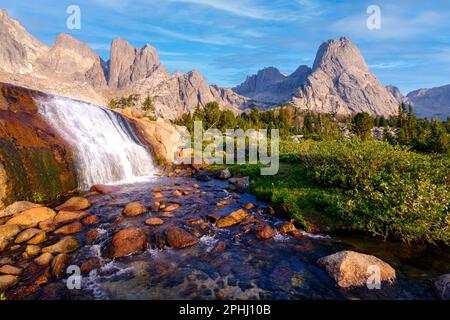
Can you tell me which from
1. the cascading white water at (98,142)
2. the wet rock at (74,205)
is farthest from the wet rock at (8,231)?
the cascading white water at (98,142)

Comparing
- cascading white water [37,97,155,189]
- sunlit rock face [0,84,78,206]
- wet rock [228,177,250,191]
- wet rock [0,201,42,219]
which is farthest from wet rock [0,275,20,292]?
wet rock [228,177,250,191]

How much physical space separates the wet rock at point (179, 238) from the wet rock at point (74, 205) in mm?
5630

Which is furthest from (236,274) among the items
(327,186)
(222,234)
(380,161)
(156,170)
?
(156,170)

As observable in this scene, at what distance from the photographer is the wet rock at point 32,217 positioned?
454 inches

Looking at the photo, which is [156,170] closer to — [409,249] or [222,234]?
[222,234]

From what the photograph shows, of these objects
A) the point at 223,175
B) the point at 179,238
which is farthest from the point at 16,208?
the point at 223,175

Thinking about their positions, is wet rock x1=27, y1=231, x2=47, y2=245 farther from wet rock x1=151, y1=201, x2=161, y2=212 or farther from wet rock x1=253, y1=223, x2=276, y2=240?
wet rock x1=253, y1=223, x2=276, y2=240

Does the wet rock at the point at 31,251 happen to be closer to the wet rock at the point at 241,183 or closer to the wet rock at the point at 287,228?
the wet rock at the point at 287,228

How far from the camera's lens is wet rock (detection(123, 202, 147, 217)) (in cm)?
1380

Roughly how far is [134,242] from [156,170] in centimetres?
1671

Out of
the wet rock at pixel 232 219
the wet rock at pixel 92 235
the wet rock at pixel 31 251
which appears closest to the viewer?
the wet rock at pixel 31 251

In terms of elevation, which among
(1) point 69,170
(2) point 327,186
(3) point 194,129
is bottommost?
(2) point 327,186
